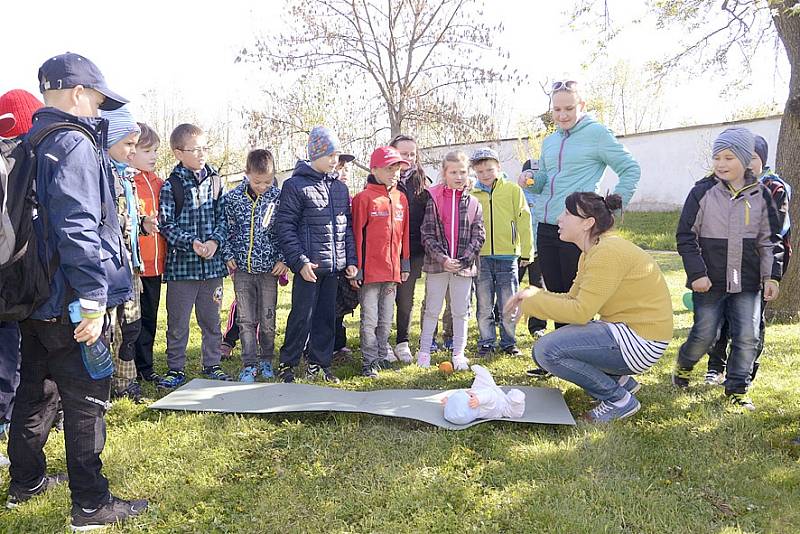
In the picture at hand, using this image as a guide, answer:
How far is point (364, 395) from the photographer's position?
14.1 feet

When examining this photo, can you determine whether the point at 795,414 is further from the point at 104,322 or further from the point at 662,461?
the point at 104,322

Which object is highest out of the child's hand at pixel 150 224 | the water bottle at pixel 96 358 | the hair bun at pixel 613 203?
the hair bun at pixel 613 203

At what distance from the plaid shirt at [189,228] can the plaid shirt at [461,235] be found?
1725 mm

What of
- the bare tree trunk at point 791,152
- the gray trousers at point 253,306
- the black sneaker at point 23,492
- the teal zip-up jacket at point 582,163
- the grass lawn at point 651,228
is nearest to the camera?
the black sneaker at point 23,492

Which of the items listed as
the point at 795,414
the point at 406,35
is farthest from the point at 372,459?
the point at 406,35

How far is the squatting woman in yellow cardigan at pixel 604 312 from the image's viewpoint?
3750mm

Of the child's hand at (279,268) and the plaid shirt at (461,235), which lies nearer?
the child's hand at (279,268)

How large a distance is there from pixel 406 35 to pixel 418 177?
11.3m

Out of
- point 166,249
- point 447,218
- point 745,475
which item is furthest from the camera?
point 447,218

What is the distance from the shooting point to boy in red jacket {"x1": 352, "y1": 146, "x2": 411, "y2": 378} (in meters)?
4.93

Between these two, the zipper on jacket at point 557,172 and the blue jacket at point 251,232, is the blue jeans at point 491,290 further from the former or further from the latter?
the blue jacket at point 251,232

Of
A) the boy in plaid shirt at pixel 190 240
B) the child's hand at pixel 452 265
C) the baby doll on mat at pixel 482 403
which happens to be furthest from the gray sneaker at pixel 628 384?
the boy in plaid shirt at pixel 190 240

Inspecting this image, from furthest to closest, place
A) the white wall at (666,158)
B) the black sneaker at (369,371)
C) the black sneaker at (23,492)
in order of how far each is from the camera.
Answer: the white wall at (666,158), the black sneaker at (369,371), the black sneaker at (23,492)

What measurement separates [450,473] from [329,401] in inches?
46.0
